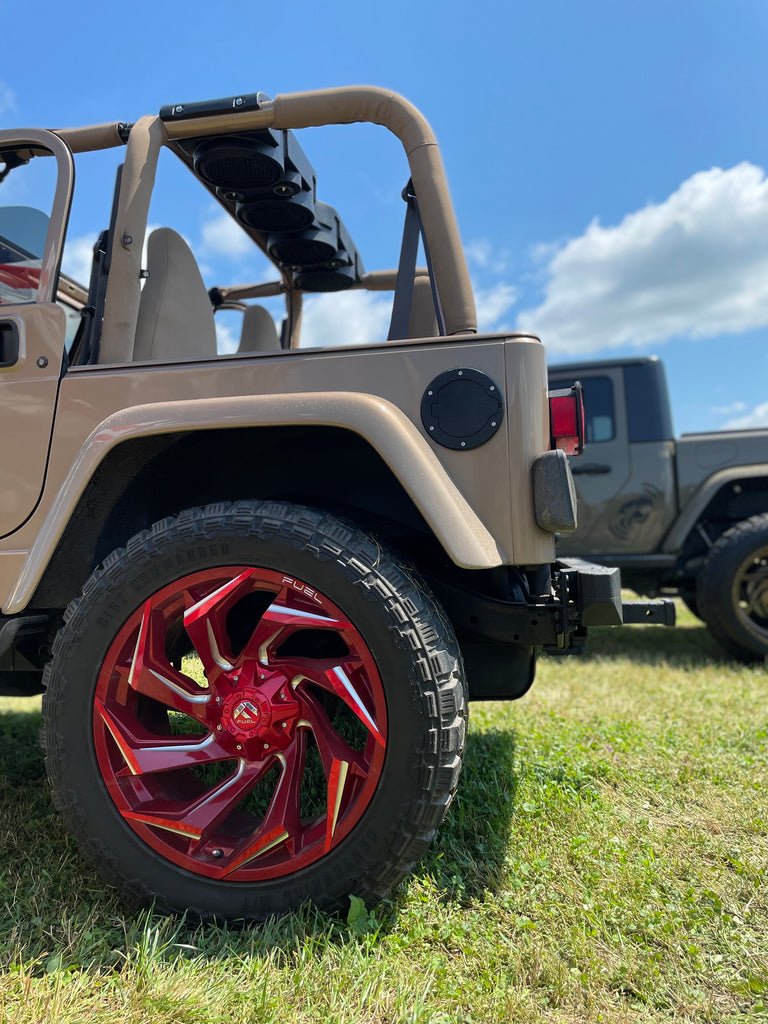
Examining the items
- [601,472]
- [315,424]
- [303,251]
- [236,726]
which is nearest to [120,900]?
[236,726]

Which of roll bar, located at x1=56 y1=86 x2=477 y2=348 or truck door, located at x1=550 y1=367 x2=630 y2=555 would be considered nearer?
roll bar, located at x1=56 y1=86 x2=477 y2=348

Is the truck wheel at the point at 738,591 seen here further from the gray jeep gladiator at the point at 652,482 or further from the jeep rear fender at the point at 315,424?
the jeep rear fender at the point at 315,424

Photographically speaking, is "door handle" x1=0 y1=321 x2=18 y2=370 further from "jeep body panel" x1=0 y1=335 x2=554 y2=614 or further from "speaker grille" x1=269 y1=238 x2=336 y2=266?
"speaker grille" x1=269 y1=238 x2=336 y2=266

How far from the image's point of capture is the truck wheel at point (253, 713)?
175 cm

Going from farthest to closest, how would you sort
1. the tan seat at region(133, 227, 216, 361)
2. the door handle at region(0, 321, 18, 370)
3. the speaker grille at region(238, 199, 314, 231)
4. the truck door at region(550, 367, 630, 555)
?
the truck door at region(550, 367, 630, 555), the speaker grille at region(238, 199, 314, 231), the tan seat at region(133, 227, 216, 361), the door handle at region(0, 321, 18, 370)

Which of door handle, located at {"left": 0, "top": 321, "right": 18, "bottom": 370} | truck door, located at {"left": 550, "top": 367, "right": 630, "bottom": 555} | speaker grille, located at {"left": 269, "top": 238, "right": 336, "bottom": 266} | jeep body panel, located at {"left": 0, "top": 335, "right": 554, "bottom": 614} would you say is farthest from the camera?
truck door, located at {"left": 550, "top": 367, "right": 630, "bottom": 555}

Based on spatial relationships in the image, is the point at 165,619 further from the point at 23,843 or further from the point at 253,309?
the point at 253,309

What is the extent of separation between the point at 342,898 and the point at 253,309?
280 centimetres

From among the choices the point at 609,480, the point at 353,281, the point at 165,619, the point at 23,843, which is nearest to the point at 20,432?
the point at 165,619

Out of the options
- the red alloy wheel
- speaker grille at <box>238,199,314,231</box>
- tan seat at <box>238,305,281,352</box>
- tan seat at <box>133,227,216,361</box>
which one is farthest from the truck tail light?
tan seat at <box>238,305,281,352</box>

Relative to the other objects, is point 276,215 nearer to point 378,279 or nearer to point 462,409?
point 378,279

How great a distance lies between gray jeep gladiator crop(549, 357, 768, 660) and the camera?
219 inches

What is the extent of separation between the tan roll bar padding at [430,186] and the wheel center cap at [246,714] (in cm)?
124

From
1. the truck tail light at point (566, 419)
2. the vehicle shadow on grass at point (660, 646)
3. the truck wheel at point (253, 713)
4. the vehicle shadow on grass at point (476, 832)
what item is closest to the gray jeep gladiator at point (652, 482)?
the vehicle shadow on grass at point (660, 646)
